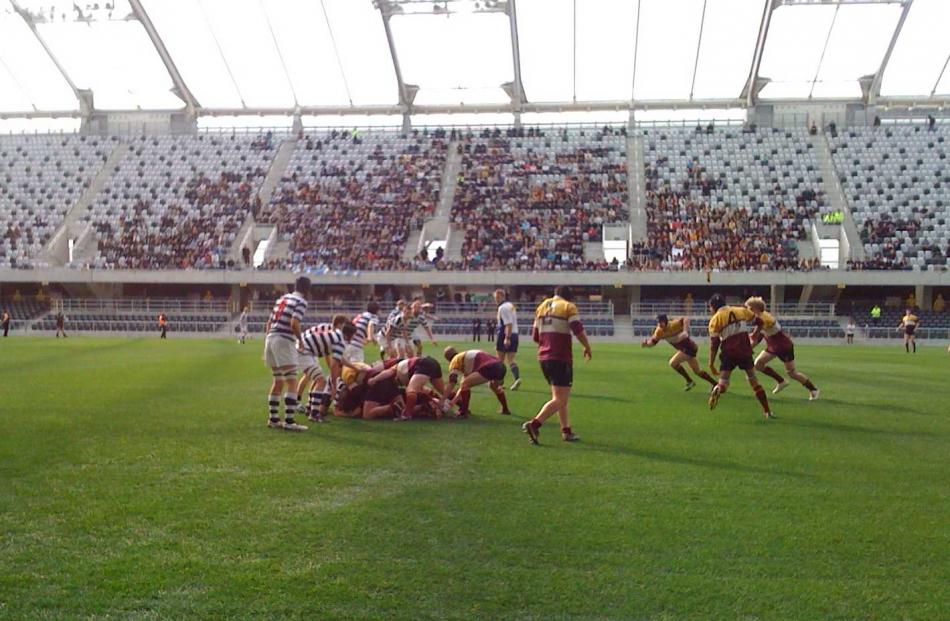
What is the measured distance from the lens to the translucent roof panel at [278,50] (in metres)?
46.0

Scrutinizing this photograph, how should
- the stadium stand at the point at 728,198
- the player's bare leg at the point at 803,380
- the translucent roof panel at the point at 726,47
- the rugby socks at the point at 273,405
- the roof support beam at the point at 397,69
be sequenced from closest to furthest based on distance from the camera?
the rugby socks at the point at 273,405 → the player's bare leg at the point at 803,380 → the stadium stand at the point at 728,198 → the translucent roof panel at the point at 726,47 → the roof support beam at the point at 397,69

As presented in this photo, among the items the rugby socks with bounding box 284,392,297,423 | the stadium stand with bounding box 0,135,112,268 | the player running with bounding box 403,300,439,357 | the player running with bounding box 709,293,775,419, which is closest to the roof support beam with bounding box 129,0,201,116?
the stadium stand with bounding box 0,135,112,268

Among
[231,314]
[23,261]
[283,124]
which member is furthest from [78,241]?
[283,124]

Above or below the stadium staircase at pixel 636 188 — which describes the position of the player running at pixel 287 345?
below

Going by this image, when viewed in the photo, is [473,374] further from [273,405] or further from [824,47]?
[824,47]

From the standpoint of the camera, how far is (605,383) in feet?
56.9

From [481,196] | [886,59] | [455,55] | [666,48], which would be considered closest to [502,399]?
[481,196]

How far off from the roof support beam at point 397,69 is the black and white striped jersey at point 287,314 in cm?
3703

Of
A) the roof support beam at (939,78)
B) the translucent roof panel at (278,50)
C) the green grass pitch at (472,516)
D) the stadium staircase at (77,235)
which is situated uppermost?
the translucent roof panel at (278,50)

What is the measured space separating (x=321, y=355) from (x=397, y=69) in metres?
39.5

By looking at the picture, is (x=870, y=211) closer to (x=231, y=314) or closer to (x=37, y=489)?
(x=231, y=314)

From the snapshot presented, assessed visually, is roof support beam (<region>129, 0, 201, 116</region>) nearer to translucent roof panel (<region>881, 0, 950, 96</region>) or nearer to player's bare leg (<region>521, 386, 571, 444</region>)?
translucent roof panel (<region>881, 0, 950, 96</region>)

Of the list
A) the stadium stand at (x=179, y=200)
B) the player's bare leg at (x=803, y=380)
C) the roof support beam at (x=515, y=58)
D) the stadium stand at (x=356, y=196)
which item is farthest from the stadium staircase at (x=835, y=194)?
the stadium stand at (x=179, y=200)

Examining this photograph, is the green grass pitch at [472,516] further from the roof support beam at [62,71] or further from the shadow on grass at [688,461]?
the roof support beam at [62,71]
